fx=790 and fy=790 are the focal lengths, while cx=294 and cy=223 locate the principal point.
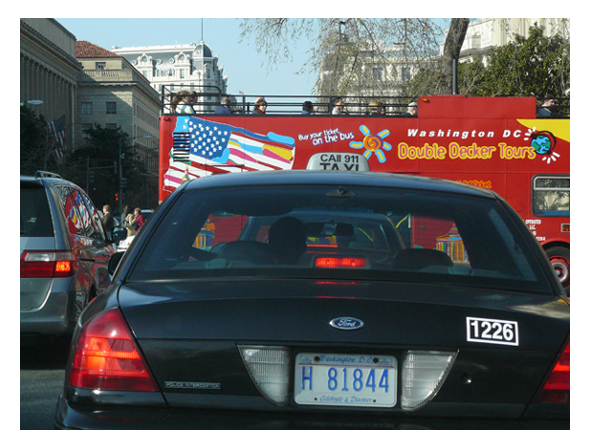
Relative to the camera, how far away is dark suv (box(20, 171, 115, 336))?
6.19m

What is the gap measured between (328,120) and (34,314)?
30.7 feet

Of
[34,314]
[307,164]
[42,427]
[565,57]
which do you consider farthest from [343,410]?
[565,57]

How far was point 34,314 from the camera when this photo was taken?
6.17 metres

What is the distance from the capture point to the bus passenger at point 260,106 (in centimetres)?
1480

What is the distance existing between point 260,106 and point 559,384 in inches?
503

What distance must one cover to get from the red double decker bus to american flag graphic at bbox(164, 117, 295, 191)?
2 centimetres

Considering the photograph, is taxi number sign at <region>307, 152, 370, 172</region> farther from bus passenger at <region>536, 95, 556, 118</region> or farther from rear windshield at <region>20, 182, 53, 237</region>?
rear windshield at <region>20, 182, 53, 237</region>

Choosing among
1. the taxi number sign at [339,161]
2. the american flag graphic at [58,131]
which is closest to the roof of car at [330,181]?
the taxi number sign at [339,161]

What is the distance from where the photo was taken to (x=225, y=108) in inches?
585

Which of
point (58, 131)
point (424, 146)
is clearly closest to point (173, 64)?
point (58, 131)

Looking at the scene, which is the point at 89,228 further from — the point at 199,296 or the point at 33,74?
the point at 33,74

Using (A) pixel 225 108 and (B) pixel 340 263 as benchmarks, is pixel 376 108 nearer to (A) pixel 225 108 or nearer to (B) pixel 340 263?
(A) pixel 225 108

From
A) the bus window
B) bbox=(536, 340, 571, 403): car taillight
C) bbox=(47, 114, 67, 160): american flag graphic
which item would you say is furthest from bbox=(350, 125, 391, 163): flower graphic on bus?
bbox=(47, 114, 67, 160): american flag graphic

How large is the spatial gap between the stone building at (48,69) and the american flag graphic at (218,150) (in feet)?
202
